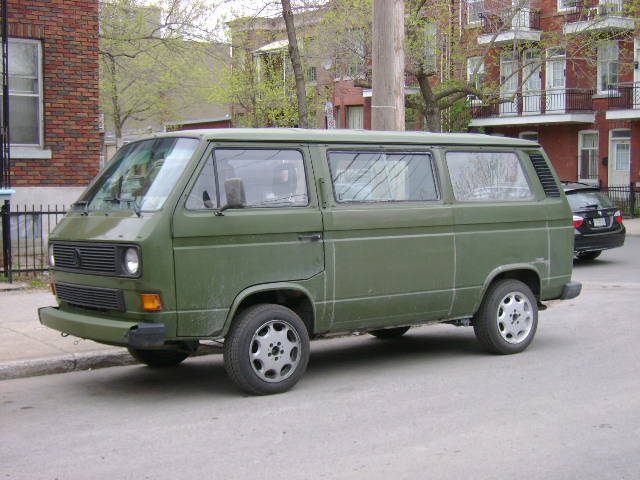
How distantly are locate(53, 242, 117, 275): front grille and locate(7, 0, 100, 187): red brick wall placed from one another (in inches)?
330

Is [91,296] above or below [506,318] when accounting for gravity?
above

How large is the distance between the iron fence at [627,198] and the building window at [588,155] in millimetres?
3677

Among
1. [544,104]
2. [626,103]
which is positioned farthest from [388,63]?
[544,104]

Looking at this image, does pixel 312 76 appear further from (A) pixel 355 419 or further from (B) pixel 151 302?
(A) pixel 355 419

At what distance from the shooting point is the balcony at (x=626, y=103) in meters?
31.7

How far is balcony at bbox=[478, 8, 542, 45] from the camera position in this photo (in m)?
28.0

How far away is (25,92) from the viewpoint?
14773 millimetres

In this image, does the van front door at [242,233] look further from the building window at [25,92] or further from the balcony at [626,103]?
the balcony at [626,103]

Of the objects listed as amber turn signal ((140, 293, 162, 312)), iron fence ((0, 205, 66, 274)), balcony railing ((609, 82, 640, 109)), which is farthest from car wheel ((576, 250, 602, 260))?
balcony railing ((609, 82, 640, 109))

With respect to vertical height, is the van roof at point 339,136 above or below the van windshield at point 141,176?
above

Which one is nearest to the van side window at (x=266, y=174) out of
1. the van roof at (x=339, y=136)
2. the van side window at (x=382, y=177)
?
the van roof at (x=339, y=136)

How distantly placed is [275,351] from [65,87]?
9.99 m

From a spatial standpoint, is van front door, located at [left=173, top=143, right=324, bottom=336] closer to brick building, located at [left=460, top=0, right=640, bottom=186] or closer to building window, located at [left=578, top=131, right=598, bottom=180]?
brick building, located at [left=460, top=0, right=640, bottom=186]

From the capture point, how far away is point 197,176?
651 centimetres
